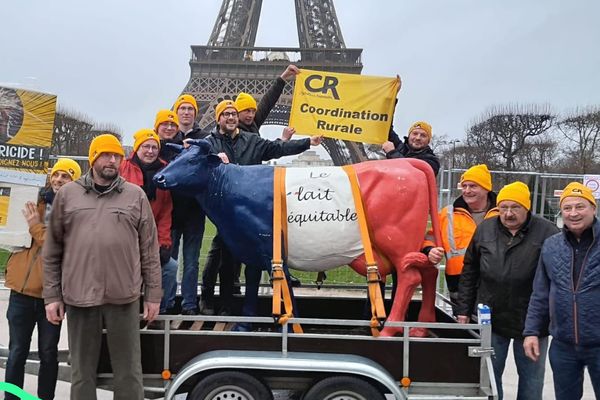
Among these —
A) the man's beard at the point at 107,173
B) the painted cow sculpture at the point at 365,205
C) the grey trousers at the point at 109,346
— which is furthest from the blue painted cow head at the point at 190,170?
the grey trousers at the point at 109,346

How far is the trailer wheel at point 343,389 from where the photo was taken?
3.14 m

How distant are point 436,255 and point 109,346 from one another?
2.23 metres

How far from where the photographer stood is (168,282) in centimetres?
410

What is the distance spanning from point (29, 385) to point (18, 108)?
2.56 m

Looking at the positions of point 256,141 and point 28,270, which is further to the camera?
point 256,141

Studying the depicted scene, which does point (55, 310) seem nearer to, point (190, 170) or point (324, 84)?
point (190, 170)

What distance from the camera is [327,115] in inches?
193

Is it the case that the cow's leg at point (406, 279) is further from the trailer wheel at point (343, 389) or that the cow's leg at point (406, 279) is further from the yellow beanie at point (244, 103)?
the yellow beanie at point (244, 103)

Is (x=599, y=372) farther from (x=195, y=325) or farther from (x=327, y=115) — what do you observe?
(x=327, y=115)

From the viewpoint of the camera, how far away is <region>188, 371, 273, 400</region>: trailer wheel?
10.4ft

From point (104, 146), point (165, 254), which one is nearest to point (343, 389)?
point (165, 254)

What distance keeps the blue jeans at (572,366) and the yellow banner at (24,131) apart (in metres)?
3.66

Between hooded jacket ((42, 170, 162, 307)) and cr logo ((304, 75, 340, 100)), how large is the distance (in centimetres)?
236

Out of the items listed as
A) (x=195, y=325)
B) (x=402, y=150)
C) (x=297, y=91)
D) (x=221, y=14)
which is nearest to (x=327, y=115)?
(x=297, y=91)
